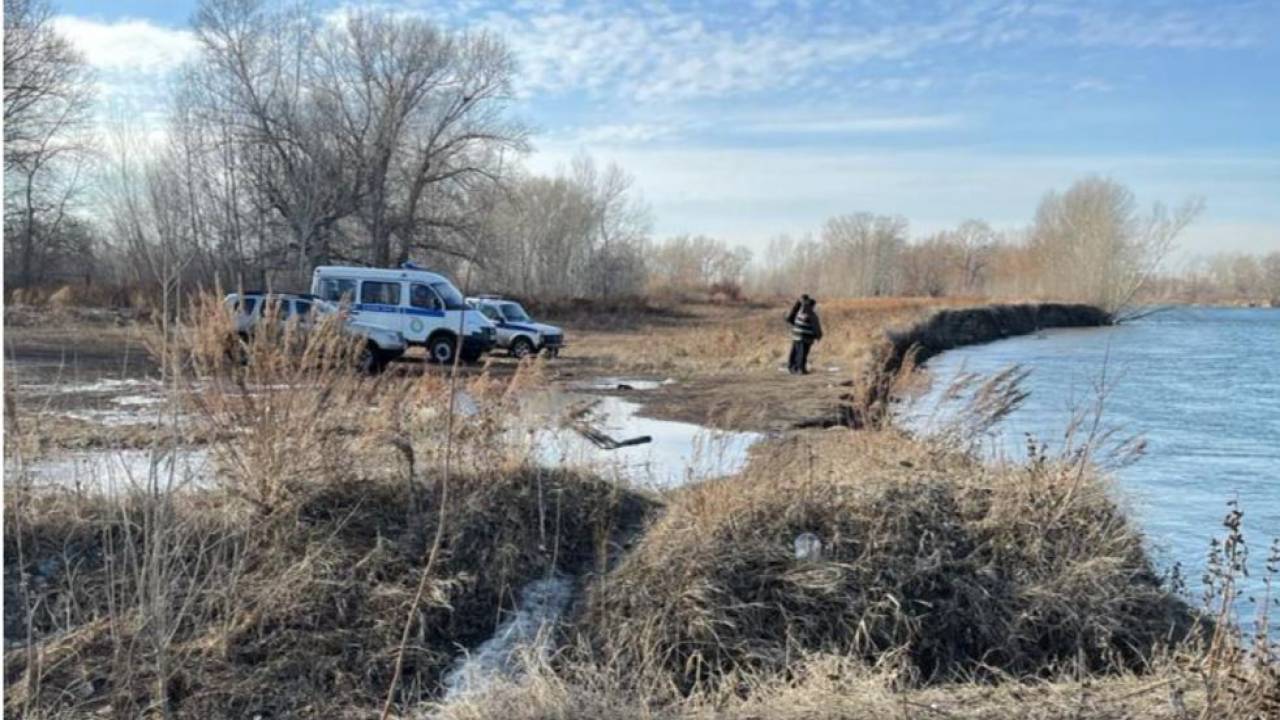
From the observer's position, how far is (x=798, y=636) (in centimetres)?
627

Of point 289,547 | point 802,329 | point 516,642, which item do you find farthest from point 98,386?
point 802,329

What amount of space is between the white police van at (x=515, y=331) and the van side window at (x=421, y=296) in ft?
9.26

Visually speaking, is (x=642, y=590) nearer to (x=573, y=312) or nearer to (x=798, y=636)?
(x=798, y=636)

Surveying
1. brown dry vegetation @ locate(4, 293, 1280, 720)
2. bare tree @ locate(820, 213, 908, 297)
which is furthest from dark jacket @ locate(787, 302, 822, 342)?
bare tree @ locate(820, 213, 908, 297)

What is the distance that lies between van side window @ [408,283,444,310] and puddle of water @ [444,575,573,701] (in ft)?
48.8

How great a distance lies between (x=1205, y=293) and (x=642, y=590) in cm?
13884

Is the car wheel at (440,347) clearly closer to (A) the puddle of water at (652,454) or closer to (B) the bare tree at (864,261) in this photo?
(A) the puddle of water at (652,454)

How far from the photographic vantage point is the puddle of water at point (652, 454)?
815 cm

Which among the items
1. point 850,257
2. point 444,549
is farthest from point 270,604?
point 850,257

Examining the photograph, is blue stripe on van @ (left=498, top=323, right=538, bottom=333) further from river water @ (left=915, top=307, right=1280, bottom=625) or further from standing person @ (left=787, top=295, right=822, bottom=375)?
river water @ (left=915, top=307, right=1280, bottom=625)

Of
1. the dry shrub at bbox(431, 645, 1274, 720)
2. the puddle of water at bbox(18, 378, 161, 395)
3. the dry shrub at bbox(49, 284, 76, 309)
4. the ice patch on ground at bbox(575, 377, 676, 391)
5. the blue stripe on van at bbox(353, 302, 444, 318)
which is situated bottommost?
the dry shrub at bbox(431, 645, 1274, 720)

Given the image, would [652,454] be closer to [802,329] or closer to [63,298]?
[802,329]

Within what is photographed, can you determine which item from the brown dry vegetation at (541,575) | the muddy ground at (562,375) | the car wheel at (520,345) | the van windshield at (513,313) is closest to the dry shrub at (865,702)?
the brown dry vegetation at (541,575)

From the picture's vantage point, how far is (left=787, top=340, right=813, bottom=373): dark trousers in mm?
20016
